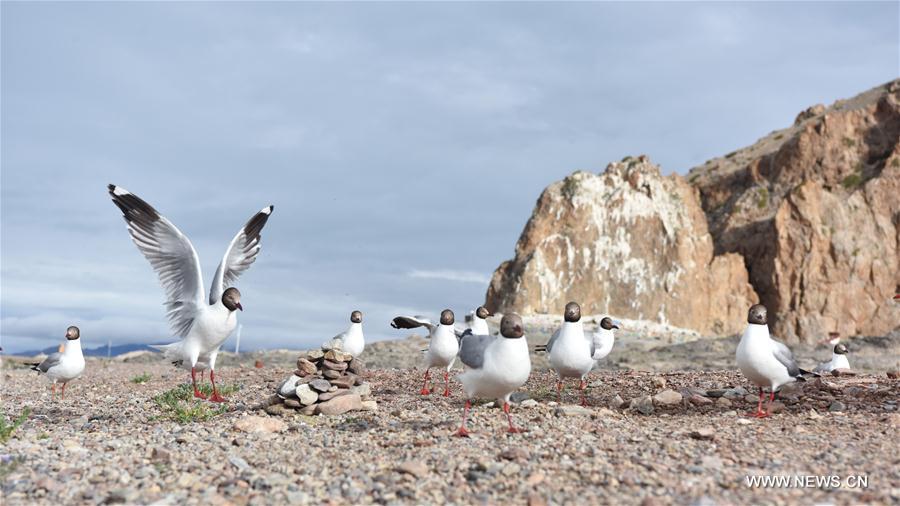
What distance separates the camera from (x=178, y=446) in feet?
29.6

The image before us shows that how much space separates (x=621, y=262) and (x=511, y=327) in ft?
131

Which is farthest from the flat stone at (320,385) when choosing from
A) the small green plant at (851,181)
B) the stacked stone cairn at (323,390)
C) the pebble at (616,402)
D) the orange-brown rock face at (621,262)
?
the small green plant at (851,181)

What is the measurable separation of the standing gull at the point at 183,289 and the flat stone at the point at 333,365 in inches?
65.8

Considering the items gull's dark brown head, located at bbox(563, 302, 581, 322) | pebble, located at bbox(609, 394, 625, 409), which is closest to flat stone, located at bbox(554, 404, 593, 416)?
pebble, located at bbox(609, 394, 625, 409)

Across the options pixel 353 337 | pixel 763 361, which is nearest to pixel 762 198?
pixel 353 337

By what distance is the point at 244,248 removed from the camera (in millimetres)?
13867

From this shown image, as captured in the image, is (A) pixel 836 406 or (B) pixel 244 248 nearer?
(A) pixel 836 406

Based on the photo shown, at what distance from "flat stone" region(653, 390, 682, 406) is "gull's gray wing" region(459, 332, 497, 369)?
11.2ft

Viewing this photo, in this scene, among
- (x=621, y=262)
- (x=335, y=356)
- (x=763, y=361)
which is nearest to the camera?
(x=763, y=361)

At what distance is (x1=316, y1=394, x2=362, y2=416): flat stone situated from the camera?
10875 millimetres

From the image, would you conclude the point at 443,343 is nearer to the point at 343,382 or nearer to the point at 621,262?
the point at 343,382

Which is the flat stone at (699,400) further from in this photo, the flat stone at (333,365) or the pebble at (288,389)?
the pebble at (288,389)

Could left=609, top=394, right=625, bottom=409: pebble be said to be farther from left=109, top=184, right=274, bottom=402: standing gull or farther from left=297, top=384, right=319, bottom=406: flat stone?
left=109, top=184, right=274, bottom=402: standing gull

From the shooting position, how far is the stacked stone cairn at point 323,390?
1095cm
